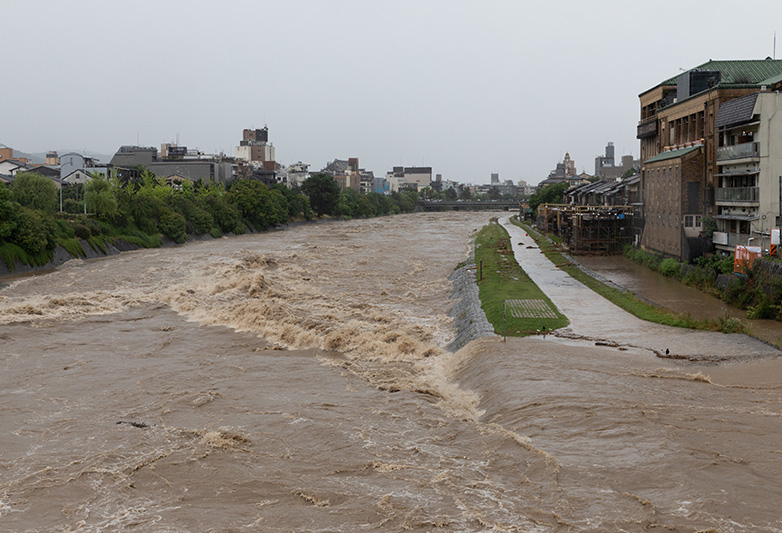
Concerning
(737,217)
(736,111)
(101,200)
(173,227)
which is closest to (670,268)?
(737,217)

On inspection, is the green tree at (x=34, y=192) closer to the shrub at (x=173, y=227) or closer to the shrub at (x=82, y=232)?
the shrub at (x=82, y=232)

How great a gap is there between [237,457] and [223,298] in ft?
68.5

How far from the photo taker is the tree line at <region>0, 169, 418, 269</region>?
4656cm

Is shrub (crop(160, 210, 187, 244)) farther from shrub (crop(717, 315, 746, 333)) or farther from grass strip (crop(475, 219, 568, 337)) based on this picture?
shrub (crop(717, 315, 746, 333))

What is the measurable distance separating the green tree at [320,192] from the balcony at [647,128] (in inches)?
2910

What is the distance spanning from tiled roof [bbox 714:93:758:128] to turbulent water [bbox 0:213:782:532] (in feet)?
62.0

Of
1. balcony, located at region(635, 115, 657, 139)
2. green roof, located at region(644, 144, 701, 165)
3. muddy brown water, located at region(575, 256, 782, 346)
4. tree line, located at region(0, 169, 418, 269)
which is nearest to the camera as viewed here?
muddy brown water, located at region(575, 256, 782, 346)

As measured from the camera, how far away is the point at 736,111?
3541cm

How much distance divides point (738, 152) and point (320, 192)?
93.0m

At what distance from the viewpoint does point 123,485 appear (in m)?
12.5

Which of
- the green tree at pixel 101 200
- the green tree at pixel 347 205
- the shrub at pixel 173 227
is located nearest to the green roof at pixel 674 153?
the shrub at pixel 173 227

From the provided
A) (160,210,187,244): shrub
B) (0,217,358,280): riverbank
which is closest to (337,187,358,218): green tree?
(0,217,358,280): riverbank

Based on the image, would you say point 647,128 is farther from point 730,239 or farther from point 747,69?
point 730,239

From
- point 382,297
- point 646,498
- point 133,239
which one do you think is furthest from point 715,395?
point 133,239
